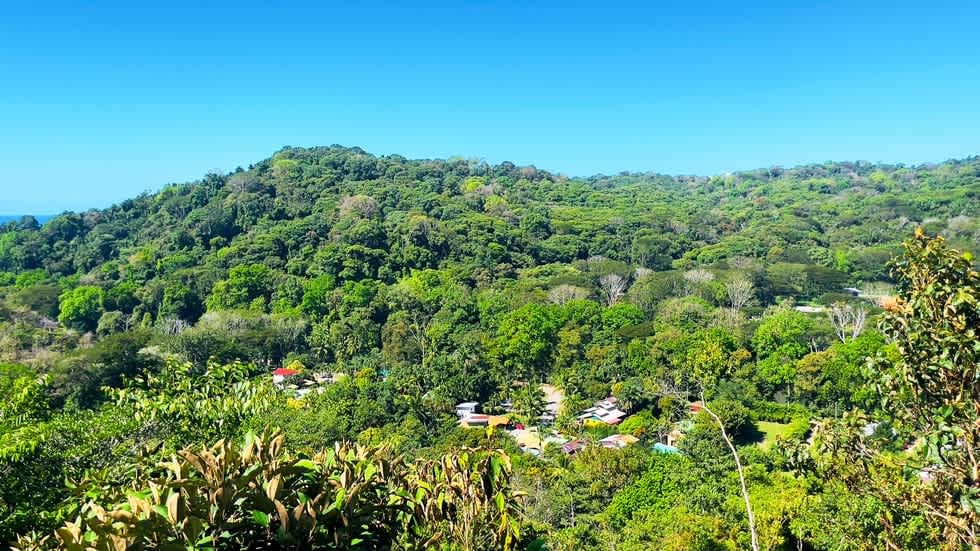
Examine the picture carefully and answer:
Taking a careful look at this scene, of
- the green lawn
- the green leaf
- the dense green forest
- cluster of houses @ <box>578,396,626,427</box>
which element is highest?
the green leaf

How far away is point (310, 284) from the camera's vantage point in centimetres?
3656

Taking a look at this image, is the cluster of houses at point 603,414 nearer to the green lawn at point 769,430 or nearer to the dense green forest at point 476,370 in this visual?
the dense green forest at point 476,370

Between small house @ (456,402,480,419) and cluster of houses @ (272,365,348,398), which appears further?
cluster of houses @ (272,365,348,398)

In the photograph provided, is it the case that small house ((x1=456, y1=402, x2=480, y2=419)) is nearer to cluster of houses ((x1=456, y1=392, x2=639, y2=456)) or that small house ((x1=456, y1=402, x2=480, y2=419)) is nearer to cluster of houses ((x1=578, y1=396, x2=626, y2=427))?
cluster of houses ((x1=456, y1=392, x2=639, y2=456))

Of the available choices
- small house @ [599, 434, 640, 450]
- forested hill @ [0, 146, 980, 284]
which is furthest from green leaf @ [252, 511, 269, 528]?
forested hill @ [0, 146, 980, 284]

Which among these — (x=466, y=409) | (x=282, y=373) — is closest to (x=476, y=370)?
(x=466, y=409)

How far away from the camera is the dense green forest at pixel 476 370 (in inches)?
118

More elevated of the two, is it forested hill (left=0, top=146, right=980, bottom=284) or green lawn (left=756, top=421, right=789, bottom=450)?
forested hill (left=0, top=146, right=980, bottom=284)

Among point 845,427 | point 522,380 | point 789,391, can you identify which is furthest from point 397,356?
point 845,427

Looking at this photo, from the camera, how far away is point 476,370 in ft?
83.8

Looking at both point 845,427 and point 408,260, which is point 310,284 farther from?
point 845,427

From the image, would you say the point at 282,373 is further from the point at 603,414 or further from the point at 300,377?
the point at 603,414

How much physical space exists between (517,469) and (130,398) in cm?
1012

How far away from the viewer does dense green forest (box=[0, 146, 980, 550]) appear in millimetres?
2996
